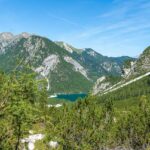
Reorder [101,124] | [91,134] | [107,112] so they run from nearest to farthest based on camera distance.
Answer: [91,134] < [101,124] < [107,112]

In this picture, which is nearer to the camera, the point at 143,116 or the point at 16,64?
the point at 16,64

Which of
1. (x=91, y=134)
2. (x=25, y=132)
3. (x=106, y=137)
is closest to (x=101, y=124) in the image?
(x=106, y=137)

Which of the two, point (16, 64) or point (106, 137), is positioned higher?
point (16, 64)

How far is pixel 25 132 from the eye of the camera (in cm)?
3844

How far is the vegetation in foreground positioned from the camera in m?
33.8

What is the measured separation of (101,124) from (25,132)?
51851 mm

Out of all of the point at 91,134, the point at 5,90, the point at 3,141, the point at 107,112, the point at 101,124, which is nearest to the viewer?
the point at 5,90

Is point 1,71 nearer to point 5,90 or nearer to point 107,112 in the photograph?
point 5,90

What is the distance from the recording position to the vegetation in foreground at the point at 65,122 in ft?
111

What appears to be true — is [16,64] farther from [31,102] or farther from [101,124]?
[101,124]

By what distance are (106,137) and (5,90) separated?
6071 centimetres

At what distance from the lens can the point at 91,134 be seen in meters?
76.9

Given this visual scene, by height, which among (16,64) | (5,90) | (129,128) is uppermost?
(16,64)

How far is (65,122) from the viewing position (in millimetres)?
81688
